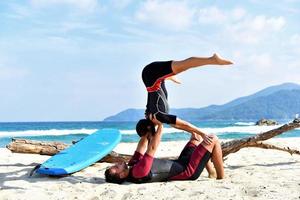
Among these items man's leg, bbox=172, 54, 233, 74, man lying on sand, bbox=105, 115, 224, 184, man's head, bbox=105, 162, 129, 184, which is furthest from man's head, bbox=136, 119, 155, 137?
man's leg, bbox=172, 54, 233, 74

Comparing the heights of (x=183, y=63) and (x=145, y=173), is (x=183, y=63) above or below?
Answer: above

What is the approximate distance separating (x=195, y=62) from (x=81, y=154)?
2.90 metres

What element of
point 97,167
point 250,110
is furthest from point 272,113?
point 97,167

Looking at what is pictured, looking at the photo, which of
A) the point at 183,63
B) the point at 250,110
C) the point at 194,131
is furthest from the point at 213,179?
the point at 250,110

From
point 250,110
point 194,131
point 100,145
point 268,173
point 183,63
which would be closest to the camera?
point 183,63

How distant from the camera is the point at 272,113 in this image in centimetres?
18325

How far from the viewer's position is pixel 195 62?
19.1ft

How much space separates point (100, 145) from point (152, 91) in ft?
7.56

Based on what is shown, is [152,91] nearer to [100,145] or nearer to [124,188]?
[124,188]

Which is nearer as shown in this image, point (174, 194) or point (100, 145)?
point (174, 194)

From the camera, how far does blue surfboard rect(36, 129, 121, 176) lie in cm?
690

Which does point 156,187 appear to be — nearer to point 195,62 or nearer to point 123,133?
point 195,62

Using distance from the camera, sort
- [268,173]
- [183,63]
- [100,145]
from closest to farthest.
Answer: [183,63] → [268,173] → [100,145]

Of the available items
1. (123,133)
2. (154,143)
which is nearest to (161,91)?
(154,143)
